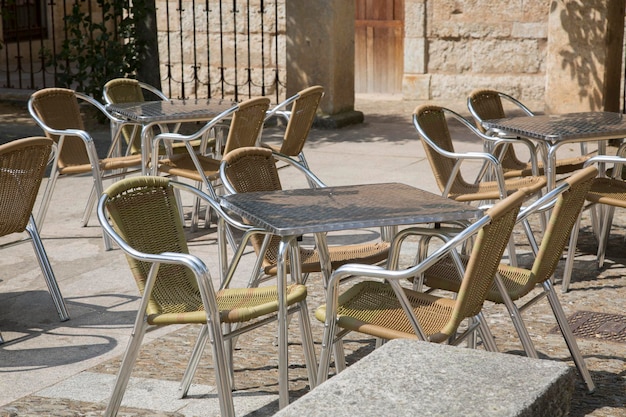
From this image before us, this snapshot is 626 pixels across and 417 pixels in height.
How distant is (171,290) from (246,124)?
2.58 m

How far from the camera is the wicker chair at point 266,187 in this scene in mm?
4211

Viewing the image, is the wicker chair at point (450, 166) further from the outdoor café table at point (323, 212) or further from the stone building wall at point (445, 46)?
the stone building wall at point (445, 46)

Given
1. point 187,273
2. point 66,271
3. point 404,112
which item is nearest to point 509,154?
point 66,271

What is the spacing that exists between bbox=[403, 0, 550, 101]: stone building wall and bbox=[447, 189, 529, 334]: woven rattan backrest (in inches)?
369

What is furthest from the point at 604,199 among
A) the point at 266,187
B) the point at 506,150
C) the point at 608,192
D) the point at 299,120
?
the point at 299,120

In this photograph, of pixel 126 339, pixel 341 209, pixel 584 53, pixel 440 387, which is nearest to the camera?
pixel 440 387

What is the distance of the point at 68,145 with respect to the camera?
265 inches

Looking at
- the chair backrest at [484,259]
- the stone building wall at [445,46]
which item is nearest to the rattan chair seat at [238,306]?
the chair backrest at [484,259]

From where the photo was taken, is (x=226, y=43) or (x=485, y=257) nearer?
(x=485, y=257)

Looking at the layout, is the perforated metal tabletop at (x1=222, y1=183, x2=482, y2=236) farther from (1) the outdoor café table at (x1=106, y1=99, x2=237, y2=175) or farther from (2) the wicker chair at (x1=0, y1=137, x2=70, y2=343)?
(1) the outdoor café table at (x1=106, y1=99, x2=237, y2=175)

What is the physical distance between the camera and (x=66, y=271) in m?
5.76

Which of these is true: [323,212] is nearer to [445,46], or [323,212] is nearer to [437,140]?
[437,140]

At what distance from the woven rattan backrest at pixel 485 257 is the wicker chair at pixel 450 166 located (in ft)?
6.62

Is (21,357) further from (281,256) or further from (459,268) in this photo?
(459,268)
